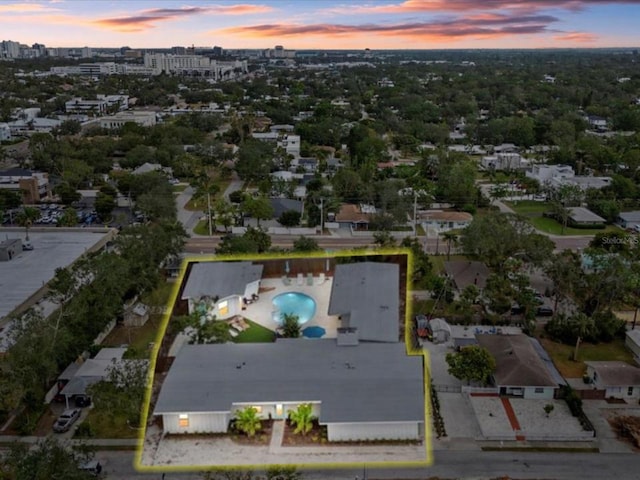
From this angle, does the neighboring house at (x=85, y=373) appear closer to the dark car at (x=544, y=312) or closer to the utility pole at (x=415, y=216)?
the dark car at (x=544, y=312)

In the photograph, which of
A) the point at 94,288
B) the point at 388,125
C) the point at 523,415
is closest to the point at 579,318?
the point at 523,415

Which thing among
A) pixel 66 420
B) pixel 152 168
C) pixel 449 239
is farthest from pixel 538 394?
pixel 152 168

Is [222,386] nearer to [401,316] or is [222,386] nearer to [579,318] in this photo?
[401,316]

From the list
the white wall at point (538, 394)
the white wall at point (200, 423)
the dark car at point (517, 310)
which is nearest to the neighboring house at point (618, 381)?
the white wall at point (538, 394)

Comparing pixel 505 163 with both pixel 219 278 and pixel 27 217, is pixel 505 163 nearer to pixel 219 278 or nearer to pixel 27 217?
pixel 27 217

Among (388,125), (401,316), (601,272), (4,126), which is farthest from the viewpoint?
(388,125)

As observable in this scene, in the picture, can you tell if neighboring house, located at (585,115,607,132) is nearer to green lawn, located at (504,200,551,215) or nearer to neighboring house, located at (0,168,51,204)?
green lawn, located at (504,200,551,215)
